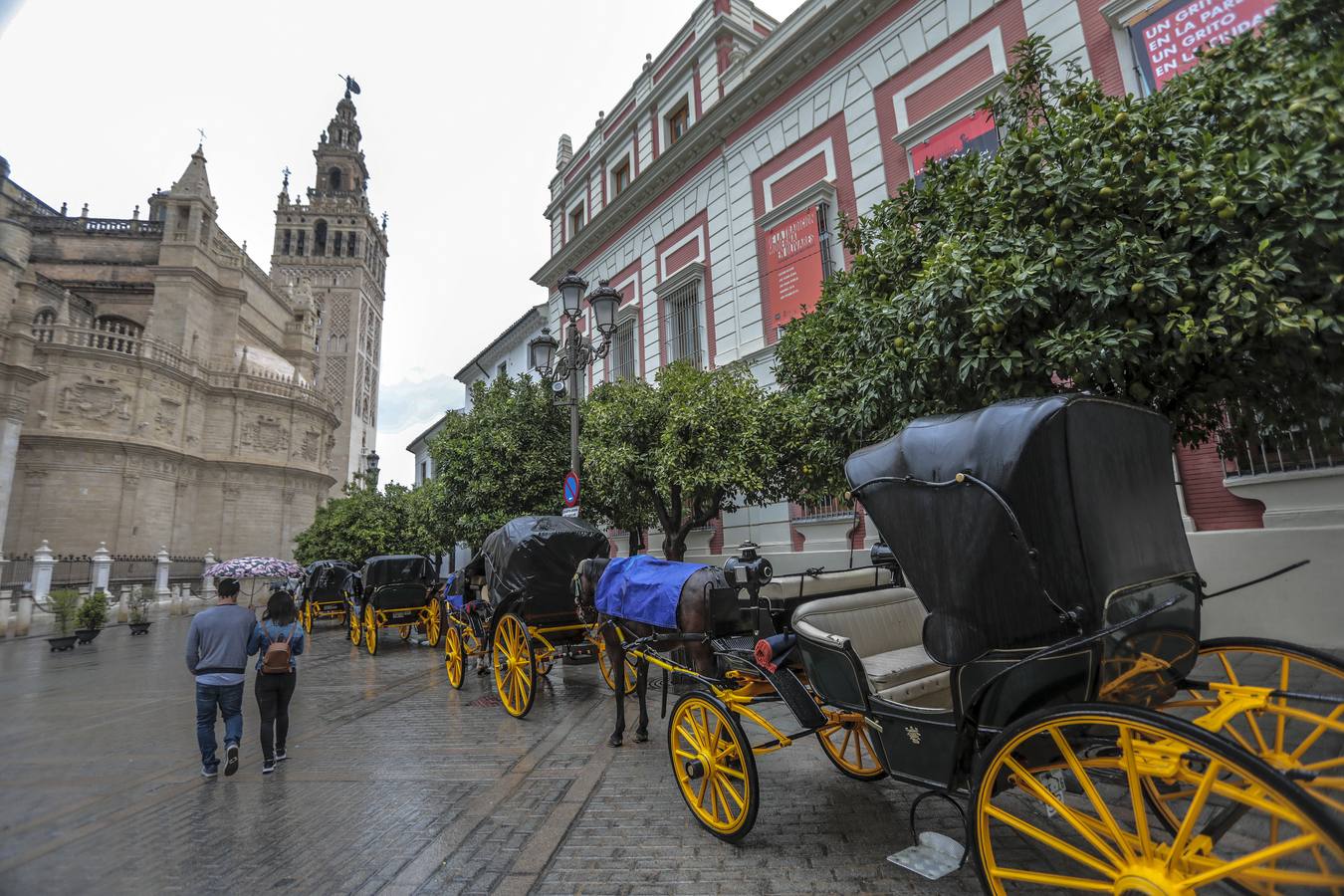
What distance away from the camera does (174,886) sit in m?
3.48

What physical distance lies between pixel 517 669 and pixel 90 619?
15563 mm

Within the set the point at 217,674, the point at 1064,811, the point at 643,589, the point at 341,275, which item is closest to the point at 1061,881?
the point at 1064,811

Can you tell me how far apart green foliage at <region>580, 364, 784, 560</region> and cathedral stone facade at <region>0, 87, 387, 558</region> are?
2480 centimetres

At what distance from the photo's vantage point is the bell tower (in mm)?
64125

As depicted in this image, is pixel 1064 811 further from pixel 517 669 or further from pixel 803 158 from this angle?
pixel 803 158

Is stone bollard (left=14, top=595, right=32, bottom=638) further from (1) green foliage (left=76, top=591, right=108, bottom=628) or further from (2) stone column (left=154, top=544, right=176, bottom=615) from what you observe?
(2) stone column (left=154, top=544, right=176, bottom=615)

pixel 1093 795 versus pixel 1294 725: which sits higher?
pixel 1093 795

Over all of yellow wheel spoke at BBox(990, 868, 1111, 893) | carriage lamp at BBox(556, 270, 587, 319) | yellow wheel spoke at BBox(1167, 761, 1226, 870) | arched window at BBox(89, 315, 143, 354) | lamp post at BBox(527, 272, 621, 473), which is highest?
arched window at BBox(89, 315, 143, 354)

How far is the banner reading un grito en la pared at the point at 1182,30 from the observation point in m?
7.68

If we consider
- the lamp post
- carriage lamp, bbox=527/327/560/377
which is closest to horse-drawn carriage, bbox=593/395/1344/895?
the lamp post

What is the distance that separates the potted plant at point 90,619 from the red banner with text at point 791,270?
18.3m

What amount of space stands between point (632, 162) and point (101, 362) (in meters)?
29.1

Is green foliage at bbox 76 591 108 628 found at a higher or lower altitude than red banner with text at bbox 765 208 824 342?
lower

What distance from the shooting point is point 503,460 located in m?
14.1
